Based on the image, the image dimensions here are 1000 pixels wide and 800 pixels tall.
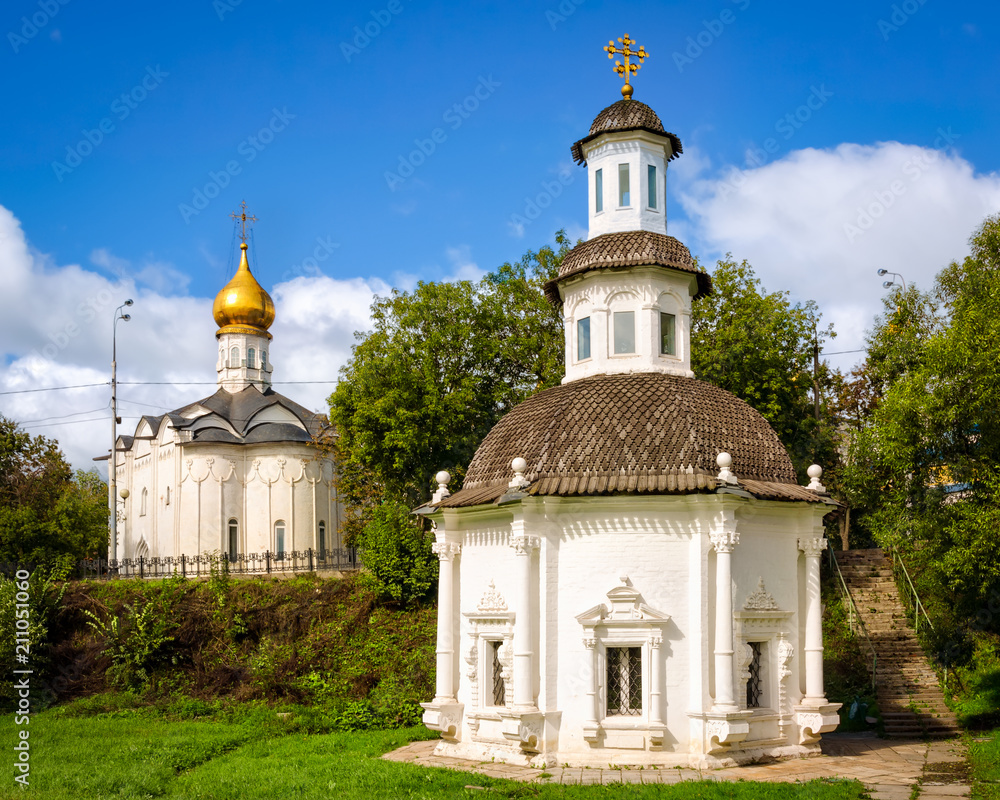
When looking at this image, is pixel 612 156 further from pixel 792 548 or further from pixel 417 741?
pixel 417 741

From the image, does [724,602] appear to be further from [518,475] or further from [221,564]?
[221,564]

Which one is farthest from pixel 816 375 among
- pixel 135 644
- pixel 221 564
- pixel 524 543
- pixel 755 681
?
pixel 135 644

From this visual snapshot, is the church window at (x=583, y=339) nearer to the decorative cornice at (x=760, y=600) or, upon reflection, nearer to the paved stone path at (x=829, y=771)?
the decorative cornice at (x=760, y=600)

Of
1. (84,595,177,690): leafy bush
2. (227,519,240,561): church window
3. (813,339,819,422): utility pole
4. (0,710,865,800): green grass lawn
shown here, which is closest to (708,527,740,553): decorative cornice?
(0,710,865,800): green grass lawn

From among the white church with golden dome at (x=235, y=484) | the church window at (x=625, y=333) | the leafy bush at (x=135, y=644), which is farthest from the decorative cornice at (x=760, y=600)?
the white church with golden dome at (x=235, y=484)

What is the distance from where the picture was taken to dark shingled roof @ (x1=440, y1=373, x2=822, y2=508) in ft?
53.7

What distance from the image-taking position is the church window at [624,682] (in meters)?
16.2

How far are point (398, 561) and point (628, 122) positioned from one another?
48.2ft

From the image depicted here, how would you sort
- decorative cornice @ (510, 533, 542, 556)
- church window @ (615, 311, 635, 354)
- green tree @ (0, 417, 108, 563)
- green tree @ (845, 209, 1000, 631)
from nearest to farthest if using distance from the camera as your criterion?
decorative cornice @ (510, 533, 542, 556)
green tree @ (845, 209, 1000, 631)
church window @ (615, 311, 635, 354)
green tree @ (0, 417, 108, 563)

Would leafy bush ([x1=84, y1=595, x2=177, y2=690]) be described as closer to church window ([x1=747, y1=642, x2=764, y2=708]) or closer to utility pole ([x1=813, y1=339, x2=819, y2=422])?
church window ([x1=747, y1=642, x2=764, y2=708])

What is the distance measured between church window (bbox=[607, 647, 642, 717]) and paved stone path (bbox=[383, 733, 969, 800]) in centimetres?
110

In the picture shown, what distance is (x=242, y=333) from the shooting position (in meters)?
41.3

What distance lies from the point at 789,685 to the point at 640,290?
25.6 feet

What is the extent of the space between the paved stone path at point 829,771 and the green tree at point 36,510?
19.5 meters
